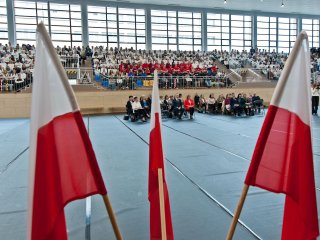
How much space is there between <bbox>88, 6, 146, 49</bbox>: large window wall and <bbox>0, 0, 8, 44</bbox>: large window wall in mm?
6570

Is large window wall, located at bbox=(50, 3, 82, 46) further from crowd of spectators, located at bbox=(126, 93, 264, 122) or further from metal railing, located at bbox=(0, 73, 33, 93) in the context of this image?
crowd of spectators, located at bbox=(126, 93, 264, 122)

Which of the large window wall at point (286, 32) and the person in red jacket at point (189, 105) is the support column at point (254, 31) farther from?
the person in red jacket at point (189, 105)

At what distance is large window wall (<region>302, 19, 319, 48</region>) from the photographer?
33469 millimetres

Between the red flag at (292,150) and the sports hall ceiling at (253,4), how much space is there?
2675cm

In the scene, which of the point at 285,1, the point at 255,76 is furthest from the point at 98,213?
the point at 285,1

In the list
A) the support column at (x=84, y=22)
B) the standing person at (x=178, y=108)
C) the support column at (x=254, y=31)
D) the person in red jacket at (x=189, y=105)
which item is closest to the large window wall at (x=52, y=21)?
the support column at (x=84, y=22)

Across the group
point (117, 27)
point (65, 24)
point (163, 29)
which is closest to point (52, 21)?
point (65, 24)

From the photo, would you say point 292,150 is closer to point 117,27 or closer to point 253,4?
point 117,27

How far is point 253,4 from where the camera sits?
27922 millimetres

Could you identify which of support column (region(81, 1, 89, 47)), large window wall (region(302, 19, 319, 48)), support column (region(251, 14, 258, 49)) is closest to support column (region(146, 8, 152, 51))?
support column (region(81, 1, 89, 47))

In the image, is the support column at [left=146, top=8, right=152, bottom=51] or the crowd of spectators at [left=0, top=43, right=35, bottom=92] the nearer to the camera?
the crowd of spectators at [left=0, top=43, right=35, bottom=92]

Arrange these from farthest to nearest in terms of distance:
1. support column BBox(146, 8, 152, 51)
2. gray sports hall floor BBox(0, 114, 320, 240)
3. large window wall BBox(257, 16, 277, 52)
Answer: large window wall BBox(257, 16, 277, 52), support column BBox(146, 8, 152, 51), gray sports hall floor BBox(0, 114, 320, 240)

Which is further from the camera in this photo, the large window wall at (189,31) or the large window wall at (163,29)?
the large window wall at (189,31)

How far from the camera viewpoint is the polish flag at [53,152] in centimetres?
168
